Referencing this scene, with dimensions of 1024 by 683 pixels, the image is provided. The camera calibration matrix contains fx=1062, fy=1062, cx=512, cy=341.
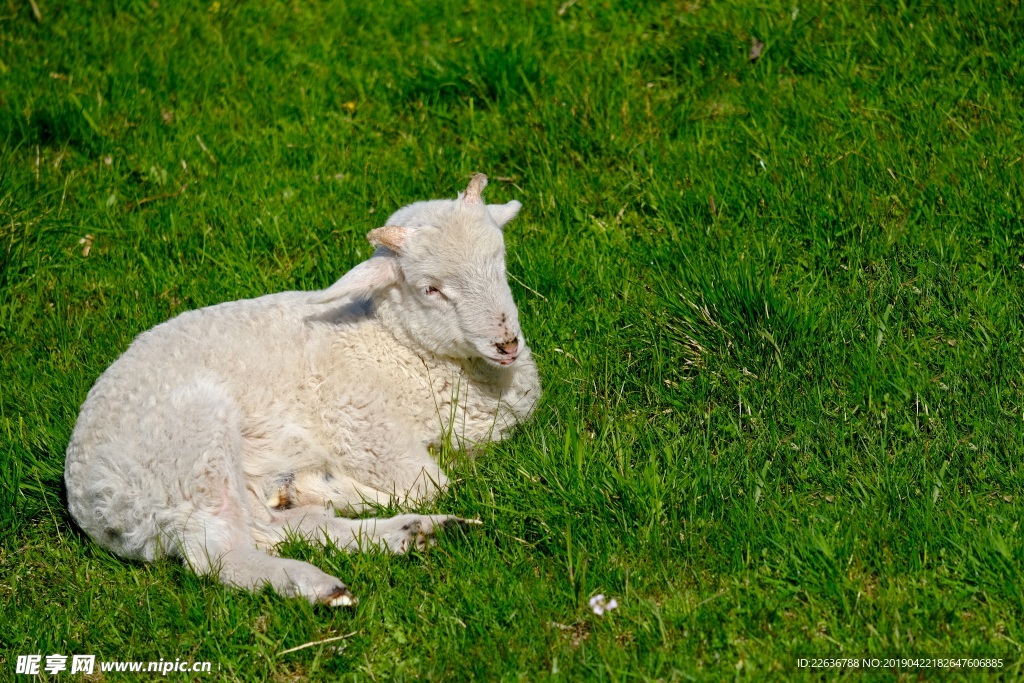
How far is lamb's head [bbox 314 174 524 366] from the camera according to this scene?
168 inches

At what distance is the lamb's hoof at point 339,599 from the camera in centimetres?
362

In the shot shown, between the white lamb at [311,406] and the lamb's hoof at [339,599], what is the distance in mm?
203

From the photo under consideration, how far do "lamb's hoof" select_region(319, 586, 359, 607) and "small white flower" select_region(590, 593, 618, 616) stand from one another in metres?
0.82

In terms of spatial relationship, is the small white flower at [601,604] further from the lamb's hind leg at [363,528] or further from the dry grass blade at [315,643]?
the dry grass blade at [315,643]

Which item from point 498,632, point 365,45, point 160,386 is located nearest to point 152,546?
point 160,386

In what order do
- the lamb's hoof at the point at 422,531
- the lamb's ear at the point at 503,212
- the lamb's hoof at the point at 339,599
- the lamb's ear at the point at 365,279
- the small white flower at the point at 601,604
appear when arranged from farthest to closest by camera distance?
the lamb's ear at the point at 503,212, the lamb's ear at the point at 365,279, the lamb's hoof at the point at 422,531, the lamb's hoof at the point at 339,599, the small white flower at the point at 601,604

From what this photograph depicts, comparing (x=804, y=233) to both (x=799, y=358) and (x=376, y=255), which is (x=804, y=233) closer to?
(x=799, y=358)

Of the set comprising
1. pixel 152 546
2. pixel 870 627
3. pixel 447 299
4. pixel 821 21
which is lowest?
pixel 152 546

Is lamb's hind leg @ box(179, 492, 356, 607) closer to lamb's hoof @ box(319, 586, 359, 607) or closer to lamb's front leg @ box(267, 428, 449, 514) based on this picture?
lamb's hoof @ box(319, 586, 359, 607)

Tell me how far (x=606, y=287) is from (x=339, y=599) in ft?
6.99

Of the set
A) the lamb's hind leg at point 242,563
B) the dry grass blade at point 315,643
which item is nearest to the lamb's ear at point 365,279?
the lamb's hind leg at point 242,563

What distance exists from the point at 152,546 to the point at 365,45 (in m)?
4.19

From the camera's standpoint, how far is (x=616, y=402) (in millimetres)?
4500

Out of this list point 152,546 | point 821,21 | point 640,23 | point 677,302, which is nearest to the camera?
point 152,546
